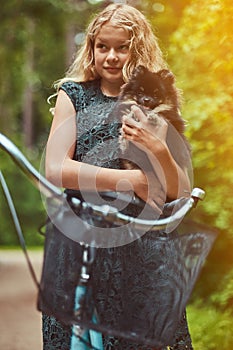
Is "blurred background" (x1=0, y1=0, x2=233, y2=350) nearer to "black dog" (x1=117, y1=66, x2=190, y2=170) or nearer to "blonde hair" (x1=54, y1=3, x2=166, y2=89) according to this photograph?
"black dog" (x1=117, y1=66, x2=190, y2=170)

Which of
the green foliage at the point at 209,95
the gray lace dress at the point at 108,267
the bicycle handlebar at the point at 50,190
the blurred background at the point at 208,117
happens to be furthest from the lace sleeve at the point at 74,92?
the green foliage at the point at 209,95

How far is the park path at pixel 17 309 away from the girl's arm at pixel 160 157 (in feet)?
6.43

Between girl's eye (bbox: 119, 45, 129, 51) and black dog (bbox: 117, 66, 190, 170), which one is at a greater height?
girl's eye (bbox: 119, 45, 129, 51)

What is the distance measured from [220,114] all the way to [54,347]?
2.11 meters

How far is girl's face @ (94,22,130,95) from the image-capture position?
2.33 meters

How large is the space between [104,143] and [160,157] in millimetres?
196

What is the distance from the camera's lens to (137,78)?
2.42 m

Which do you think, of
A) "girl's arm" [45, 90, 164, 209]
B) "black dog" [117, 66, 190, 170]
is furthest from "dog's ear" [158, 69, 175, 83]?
"girl's arm" [45, 90, 164, 209]

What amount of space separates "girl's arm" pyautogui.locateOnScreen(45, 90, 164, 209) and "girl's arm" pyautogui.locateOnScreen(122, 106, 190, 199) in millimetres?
43

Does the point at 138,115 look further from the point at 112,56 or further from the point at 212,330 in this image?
the point at 212,330

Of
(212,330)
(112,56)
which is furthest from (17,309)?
(112,56)

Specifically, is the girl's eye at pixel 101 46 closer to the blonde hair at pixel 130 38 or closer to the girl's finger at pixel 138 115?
the blonde hair at pixel 130 38

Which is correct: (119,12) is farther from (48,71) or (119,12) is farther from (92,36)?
(48,71)

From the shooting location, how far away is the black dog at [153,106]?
2387mm
